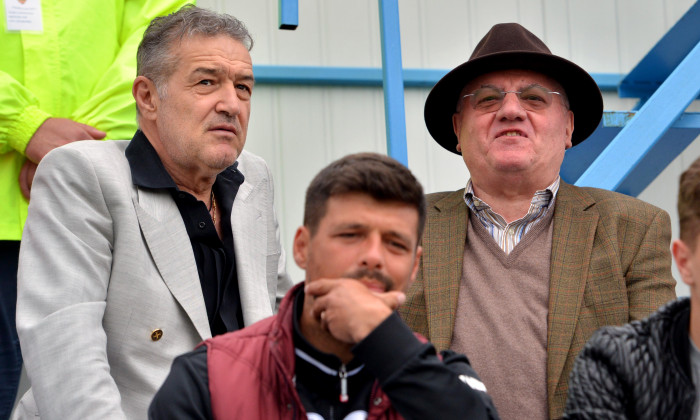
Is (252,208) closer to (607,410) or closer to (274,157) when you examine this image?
(607,410)

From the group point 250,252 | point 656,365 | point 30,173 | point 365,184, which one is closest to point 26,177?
point 30,173

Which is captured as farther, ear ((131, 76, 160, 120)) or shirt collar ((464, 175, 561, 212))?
shirt collar ((464, 175, 561, 212))

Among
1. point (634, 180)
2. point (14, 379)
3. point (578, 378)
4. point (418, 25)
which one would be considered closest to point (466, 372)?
point (578, 378)

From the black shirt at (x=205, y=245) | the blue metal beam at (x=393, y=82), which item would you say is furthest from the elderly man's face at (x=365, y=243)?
the blue metal beam at (x=393, y=82)

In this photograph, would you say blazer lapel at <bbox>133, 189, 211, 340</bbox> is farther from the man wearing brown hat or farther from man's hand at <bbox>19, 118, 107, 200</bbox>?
the man wearing brown hat

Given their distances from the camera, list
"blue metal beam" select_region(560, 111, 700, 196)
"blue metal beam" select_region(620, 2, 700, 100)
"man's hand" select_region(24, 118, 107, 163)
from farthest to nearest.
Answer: "blue metal beam" select_region(620, 2, 700, 100), "blue metal beam" select_region(560, 111, 700, 196), "man's hand" select_region(24, 118, 107, 163)

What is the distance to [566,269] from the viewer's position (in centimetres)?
249

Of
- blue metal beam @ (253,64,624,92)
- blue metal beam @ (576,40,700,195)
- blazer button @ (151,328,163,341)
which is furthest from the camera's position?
blue metal beam @ (253,64,624,92)

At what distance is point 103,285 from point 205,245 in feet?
1.00

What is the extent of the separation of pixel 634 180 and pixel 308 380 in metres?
2.32

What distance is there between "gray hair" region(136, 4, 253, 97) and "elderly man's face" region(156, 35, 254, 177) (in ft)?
0.07

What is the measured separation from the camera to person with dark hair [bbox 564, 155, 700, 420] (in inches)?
65.2

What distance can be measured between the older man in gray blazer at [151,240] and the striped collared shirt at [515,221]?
1.96 ft

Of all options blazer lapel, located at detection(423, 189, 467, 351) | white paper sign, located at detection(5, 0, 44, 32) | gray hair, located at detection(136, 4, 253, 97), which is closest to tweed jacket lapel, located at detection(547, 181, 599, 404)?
blazer lapel, located at detection(423, 189, 467, 351)
